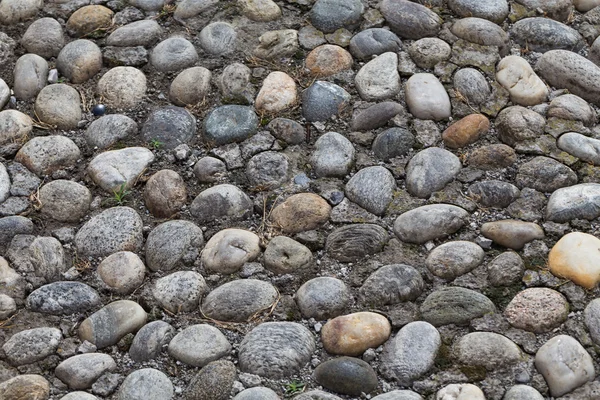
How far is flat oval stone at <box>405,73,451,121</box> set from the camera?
11.4ft

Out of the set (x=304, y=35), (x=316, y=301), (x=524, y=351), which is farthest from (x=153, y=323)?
(x=304, y=35)

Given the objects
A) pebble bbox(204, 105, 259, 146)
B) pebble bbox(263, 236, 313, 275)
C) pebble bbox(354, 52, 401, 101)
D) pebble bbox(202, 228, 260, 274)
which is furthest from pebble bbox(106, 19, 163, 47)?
pebble bbox(263, 236, 313, 275)

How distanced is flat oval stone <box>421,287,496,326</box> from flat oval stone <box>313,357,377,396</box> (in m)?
0.30

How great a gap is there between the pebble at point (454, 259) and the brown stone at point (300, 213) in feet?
1.45

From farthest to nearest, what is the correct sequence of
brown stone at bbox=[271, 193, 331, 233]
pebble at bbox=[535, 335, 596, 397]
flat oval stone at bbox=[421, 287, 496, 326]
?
brown stone at bbox=[271, 193, 331, 233]
flat oval stone at bbox=[421, 287, 496, 326]
pebble at bbox=[535, 335, 596, 397]

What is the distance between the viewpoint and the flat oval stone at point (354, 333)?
271cm

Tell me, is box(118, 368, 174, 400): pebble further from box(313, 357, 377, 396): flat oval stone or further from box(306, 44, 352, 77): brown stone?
box(306, 44, 352, 77): brown stone

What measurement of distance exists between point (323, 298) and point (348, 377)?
0.33m

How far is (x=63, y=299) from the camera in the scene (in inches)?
114

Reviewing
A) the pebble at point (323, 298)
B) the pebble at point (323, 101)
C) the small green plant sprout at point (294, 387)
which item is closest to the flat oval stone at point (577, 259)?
the pebble at point (323, 298)

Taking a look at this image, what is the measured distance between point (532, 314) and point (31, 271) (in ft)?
5.70

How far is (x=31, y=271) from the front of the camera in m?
3.04

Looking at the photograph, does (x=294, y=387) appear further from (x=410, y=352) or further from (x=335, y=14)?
(x=335, y=14)

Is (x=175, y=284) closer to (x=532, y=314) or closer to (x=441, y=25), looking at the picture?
(x=532, y=314)
